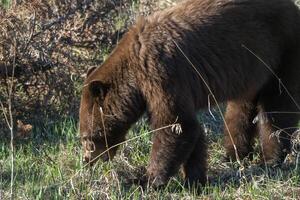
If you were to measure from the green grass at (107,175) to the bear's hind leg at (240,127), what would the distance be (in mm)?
169

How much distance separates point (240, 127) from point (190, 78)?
1.33 m

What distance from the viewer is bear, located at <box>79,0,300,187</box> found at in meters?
6.43

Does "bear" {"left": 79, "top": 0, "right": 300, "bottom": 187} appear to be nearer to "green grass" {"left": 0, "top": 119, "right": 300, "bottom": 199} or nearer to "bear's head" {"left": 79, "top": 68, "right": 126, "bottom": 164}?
"bear's head" {"left": 79, "top": 68, "right": 126, "bottom": 164}

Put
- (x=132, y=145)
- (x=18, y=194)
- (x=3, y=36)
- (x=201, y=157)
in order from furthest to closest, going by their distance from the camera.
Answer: (x=3, y=36)
(x=132, y=145)
(x=201, y=157)
(x=18, y=194)

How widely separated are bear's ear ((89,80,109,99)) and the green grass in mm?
640

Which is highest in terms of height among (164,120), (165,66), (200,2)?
(200,2)

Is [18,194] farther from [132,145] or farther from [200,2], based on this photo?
[200,2]

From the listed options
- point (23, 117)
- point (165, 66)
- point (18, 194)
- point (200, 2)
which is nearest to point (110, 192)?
point (18, 194)

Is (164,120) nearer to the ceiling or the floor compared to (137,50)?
nearer to the floor

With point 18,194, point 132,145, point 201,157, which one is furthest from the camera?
point 132,145

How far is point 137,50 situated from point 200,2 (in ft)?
2.53

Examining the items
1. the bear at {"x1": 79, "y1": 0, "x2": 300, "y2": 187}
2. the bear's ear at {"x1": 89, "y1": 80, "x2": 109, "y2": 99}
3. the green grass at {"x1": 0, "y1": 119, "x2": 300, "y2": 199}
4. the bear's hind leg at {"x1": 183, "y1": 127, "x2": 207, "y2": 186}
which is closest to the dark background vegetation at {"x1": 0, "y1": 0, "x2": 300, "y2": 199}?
the green grass at {"x1": 0, "y1": 119, "x2": 300, "y2": 199}

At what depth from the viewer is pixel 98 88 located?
6520 mm

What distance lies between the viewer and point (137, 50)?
655 cm
